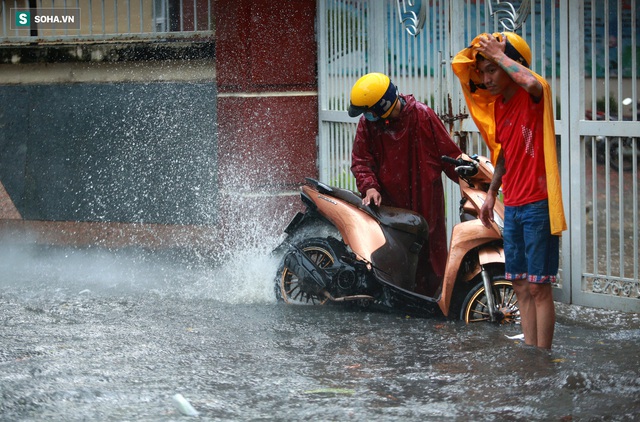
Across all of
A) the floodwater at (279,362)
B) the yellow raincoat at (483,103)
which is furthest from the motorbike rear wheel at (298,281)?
the yellow raincoat at (483,103)

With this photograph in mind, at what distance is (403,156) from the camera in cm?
707

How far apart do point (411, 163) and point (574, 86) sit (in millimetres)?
1164

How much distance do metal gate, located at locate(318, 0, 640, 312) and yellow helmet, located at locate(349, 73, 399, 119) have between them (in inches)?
35.8

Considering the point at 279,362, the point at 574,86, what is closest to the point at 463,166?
the point at 574,86

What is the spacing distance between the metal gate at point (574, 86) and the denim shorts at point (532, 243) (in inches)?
47.4

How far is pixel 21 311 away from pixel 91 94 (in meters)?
3.49

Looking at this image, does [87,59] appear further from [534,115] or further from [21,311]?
[534,115]

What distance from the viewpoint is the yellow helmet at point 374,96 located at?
6766 millimetres

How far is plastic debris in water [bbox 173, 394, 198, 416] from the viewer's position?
15.2 feet

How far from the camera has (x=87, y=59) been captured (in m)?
10.3

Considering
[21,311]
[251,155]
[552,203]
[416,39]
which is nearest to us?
[552,203]

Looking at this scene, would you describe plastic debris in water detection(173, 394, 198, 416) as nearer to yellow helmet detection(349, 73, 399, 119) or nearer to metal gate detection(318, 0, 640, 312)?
yellow helmet detection(349, 73, 399, 119)

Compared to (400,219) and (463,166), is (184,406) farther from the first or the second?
(400,219)

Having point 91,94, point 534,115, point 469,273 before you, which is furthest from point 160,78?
point 534,115
